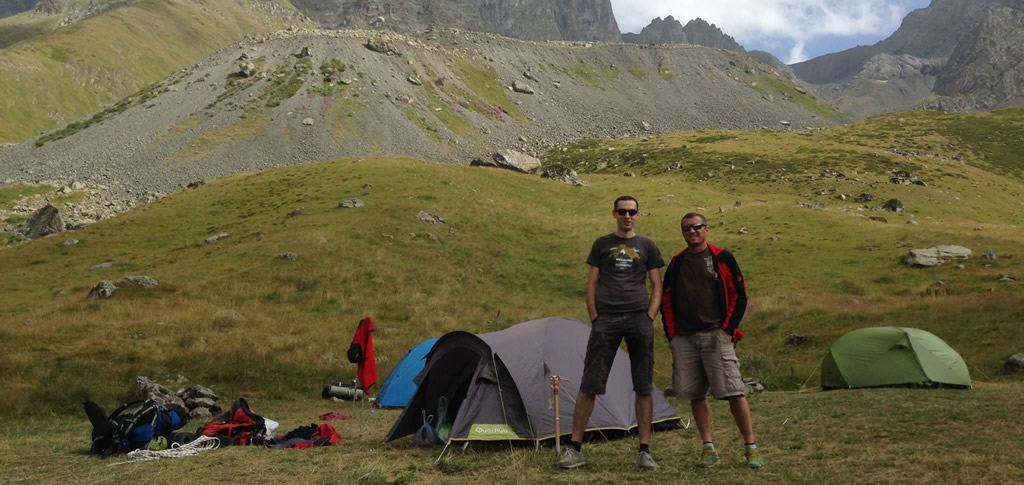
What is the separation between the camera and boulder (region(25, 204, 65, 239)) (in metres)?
54.0

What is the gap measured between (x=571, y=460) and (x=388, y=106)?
10795 cm

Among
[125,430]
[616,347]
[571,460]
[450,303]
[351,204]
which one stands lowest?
[450,303]

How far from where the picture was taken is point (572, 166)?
103375 mm

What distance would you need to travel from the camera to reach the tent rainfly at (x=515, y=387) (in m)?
12.0

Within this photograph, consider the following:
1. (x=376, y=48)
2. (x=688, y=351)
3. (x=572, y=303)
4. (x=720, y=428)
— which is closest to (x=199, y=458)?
(x=688, y=351)

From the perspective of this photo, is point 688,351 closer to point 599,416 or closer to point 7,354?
point 599,416

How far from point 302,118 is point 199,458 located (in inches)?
3779

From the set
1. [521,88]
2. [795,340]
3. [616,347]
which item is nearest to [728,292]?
[616,347]

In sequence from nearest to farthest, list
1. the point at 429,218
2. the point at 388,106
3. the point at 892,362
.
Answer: the point at 892,362 → the point at 429,218 → the point at 388,106

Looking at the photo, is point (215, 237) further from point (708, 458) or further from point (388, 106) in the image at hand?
point (388, 106)

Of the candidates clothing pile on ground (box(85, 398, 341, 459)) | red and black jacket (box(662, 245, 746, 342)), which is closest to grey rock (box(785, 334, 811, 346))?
red and black jacket (box(662, 245, 746, 342))

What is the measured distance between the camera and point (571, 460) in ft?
31.2

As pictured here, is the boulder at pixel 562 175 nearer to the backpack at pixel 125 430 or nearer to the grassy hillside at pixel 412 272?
the grassy hillside at pixel 412 272

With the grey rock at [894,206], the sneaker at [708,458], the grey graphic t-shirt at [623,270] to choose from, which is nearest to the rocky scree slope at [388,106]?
the grey rock at [894,206]
